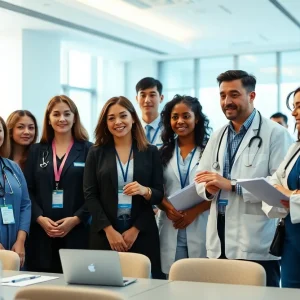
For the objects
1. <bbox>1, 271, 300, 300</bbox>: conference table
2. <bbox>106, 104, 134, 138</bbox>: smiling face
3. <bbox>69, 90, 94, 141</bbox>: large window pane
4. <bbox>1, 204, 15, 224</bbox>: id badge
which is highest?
<bbox>69, 90, 94, 141</bbox>: large window pane

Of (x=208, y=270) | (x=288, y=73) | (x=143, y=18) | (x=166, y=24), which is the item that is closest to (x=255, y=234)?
(x=208, y=270)

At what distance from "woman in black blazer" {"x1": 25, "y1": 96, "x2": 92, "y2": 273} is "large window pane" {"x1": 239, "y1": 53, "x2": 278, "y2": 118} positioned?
9.02 meters

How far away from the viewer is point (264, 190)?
3096 mm

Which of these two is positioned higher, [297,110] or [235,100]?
[235,100]

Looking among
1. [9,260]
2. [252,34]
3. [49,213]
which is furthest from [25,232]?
[252,34]

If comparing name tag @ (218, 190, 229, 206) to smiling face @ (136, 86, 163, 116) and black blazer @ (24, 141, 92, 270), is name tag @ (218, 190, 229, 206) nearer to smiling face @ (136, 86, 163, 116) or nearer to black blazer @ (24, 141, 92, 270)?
black blazer @ (24, 141, 92, 270)

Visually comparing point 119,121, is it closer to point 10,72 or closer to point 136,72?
point 10,72

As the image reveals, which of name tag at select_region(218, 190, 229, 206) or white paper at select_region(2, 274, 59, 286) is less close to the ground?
name tag at select_region(218, 190, 229, 206)

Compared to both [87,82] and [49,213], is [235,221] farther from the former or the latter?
[87,82]

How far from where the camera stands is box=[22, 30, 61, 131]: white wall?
10.1 meters

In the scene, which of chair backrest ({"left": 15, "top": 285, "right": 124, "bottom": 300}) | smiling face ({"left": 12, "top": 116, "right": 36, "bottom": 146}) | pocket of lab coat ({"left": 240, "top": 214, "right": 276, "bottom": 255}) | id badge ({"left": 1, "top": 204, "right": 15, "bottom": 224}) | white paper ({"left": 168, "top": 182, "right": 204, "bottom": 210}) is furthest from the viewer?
smiling face ({"left": 12, "top": 116, "right": 36, "bottom": 146})

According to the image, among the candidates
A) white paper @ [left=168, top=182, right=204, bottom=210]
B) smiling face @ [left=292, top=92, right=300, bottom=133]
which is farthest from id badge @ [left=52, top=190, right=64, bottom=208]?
smiling face @ [left=292, top=92, right=300, bottom=133]

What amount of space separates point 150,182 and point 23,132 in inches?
47.6

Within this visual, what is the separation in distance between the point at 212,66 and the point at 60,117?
976 centimetres
